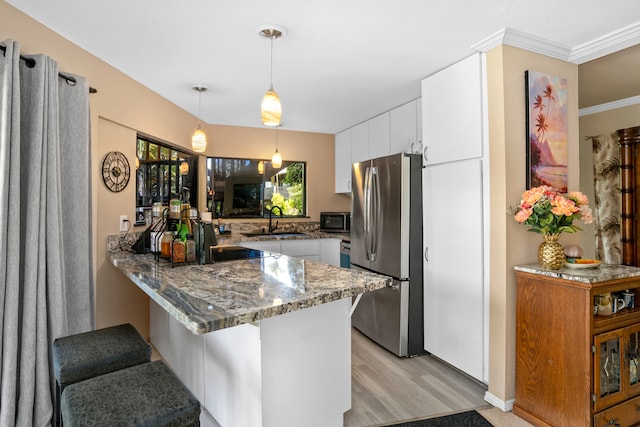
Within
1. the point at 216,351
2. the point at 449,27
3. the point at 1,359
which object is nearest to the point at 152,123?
the point at 1,359

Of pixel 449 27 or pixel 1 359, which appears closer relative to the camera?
pixel 1 359

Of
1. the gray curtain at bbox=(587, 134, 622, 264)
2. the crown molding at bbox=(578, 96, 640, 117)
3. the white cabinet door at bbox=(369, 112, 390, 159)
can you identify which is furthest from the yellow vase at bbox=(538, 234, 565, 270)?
the crown molding at bbox=(578, 96, 640, 117)

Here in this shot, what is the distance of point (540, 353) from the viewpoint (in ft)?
6.62

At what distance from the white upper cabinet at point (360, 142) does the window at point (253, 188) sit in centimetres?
82

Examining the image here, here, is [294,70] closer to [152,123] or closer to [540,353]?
[152,123]

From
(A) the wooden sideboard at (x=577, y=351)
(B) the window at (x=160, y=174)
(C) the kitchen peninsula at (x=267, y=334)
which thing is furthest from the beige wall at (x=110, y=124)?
(A) the wooden sideboard at (x=577, y=351)

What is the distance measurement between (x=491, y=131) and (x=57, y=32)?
115 inches

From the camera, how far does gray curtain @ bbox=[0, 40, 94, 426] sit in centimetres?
177

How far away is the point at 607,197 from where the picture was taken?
11.7 ft

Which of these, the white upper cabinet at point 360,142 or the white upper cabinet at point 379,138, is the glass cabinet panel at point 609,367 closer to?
the white upper cabinet at point 379,138

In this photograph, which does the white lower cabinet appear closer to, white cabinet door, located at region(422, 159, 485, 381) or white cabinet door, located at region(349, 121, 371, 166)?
white cabinet door, located at region(349, 121, 371, 166)

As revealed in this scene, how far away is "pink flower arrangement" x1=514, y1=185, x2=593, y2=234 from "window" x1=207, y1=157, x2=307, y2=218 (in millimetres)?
3273

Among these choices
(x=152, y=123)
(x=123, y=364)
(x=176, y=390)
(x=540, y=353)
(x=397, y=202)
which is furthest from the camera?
(x=152, y=123)

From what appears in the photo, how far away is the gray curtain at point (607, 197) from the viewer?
137 inches
